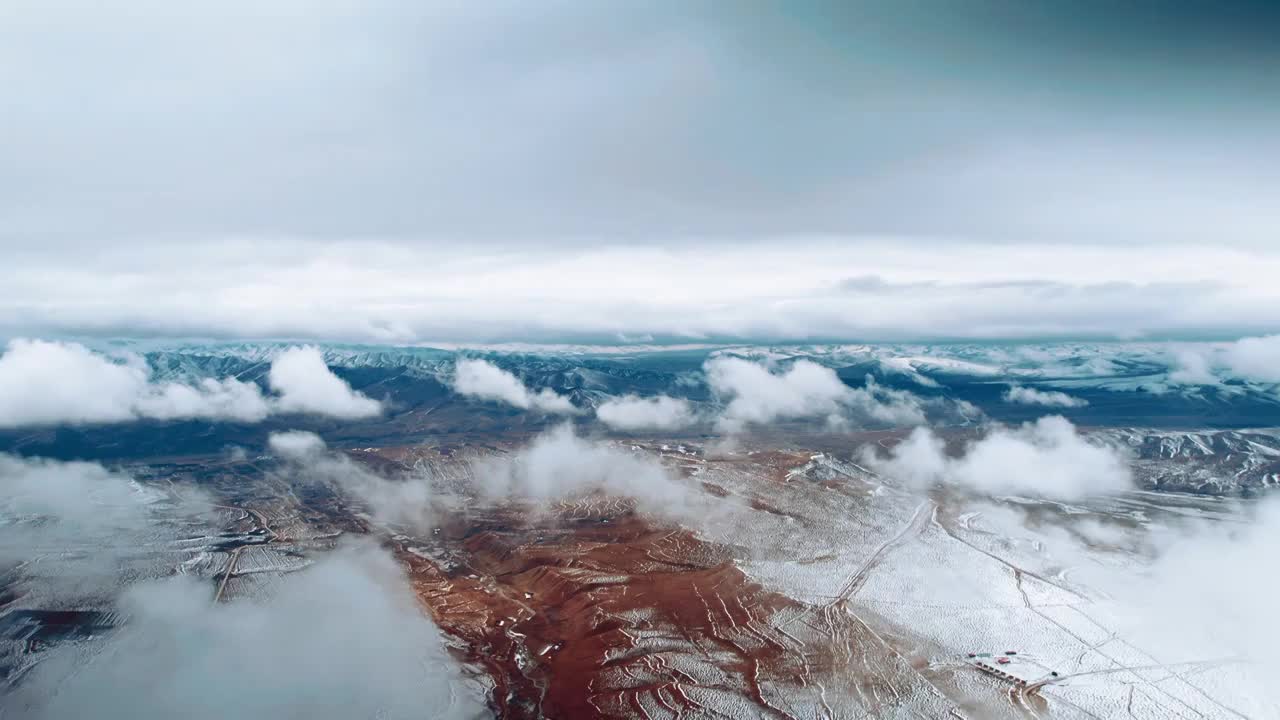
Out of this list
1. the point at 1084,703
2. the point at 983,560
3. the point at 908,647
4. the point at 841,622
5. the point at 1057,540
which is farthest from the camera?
the point at 1057,540

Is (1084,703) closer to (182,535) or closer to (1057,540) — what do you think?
(1057,540)

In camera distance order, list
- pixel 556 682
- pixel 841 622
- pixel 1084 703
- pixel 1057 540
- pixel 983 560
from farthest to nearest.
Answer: pixel 1057 540 < pixel 983 560 < pixel 841 622 < pixel 556 682 < pixel 1084 703

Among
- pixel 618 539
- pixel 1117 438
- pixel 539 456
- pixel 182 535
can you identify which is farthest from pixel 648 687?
pixel 1117 438

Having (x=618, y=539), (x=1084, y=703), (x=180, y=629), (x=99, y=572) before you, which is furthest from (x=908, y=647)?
(x=99, y=572)

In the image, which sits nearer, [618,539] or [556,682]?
[556,682]

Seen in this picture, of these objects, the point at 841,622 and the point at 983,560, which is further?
the point at 983,560

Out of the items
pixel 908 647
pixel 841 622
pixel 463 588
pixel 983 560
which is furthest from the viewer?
pixel 983 560

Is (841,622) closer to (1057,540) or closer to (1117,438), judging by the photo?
(1057,540)

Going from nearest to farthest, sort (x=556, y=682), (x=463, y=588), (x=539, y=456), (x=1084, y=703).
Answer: (x=1084, y=703)
(x=556, y=682)
(x=463, y=588)
(x=539, y=456)
